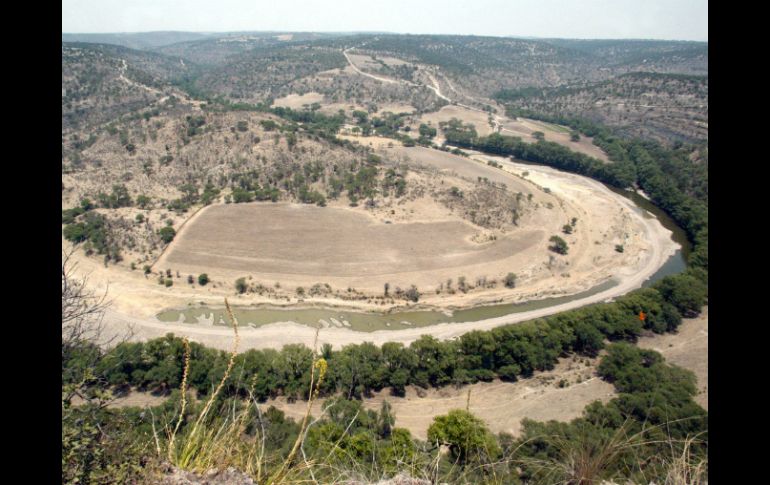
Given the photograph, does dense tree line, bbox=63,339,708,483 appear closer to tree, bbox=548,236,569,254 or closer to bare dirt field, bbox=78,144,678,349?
bare dirt field, bbox=78,144,678,349

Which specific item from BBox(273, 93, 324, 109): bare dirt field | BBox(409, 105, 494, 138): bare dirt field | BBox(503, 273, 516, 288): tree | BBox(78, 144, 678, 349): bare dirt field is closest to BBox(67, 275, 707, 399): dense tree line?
BBox(78, 144, 678, 349): bare dirt field

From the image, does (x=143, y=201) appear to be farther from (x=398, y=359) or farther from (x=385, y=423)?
(x=385, y=423)

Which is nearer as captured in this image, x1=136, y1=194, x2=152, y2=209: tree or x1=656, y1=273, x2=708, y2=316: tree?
x1=656, y1=273, x2=708, y2=316: tree

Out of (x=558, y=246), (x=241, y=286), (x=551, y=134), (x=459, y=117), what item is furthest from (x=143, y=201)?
(x=551, y=134)

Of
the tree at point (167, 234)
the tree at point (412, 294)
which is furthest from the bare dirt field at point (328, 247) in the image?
the tree at point (412, 294)

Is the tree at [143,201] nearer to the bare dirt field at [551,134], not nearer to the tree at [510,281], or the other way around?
the tree at [510,281]

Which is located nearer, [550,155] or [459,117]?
[550,155]

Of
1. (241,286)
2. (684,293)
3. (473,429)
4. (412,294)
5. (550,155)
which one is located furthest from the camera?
(550,155)

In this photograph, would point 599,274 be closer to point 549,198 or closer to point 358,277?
point 549,198
